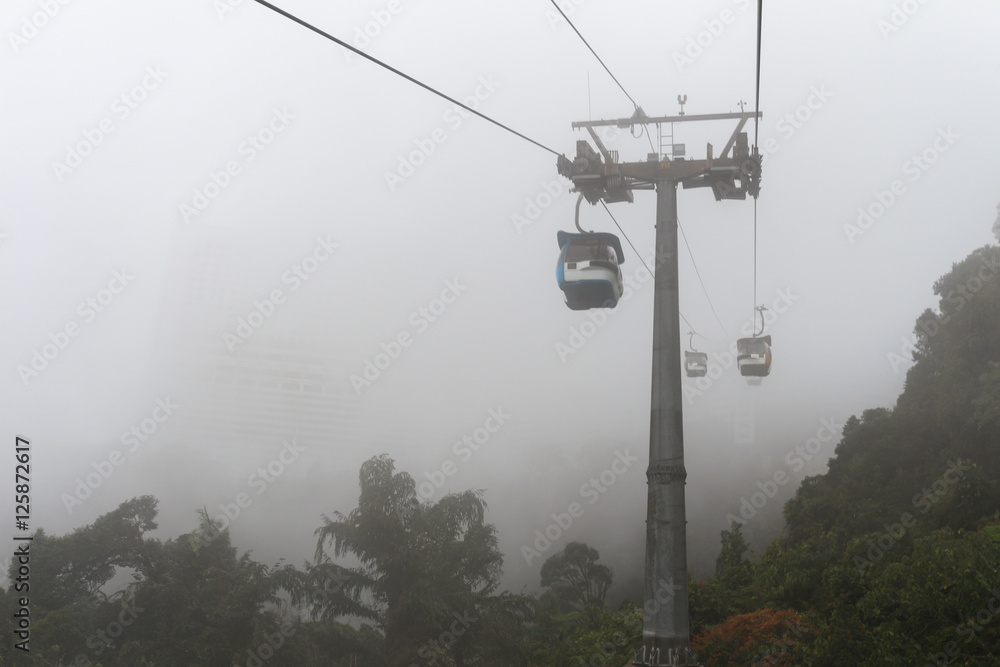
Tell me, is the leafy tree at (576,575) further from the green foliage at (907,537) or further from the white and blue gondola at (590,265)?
the white and blue gondola at (590,265)

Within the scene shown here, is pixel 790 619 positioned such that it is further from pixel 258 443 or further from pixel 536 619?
pixel 258 443

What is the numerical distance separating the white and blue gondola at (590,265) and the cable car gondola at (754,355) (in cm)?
911

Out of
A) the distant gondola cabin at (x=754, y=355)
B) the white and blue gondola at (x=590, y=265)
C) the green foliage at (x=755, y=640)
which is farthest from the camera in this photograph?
the distant gondola cabin at (x=754, y=355)

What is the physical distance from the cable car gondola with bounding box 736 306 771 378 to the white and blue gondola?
358 inches

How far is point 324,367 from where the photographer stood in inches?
5782

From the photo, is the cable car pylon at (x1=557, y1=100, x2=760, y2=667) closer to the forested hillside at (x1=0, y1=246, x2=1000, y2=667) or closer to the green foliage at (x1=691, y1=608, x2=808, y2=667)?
the green foliage at (x1=691, y1=608, x2=808, y2=667)

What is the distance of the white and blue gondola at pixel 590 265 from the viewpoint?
9823 mm

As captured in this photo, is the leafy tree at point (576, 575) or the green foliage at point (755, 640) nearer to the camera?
the green foliage at point (755, 640)

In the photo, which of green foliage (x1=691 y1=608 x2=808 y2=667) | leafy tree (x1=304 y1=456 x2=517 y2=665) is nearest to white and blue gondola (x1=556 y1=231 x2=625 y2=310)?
green foliage (x1=691 y1=608 x2=808 y2=667)

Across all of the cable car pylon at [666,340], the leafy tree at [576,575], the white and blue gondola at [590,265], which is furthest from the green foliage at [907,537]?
the leafy tree at [576,575]

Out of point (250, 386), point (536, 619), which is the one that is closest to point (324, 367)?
point (250, 386)

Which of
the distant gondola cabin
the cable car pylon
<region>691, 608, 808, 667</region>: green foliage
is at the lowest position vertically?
<region>691, 608, 808, 667</region>: green foliage

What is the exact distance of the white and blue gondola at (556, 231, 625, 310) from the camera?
9.82 metres

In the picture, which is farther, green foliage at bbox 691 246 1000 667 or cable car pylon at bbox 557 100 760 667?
green foliage at bbox 691 246 1000 667
